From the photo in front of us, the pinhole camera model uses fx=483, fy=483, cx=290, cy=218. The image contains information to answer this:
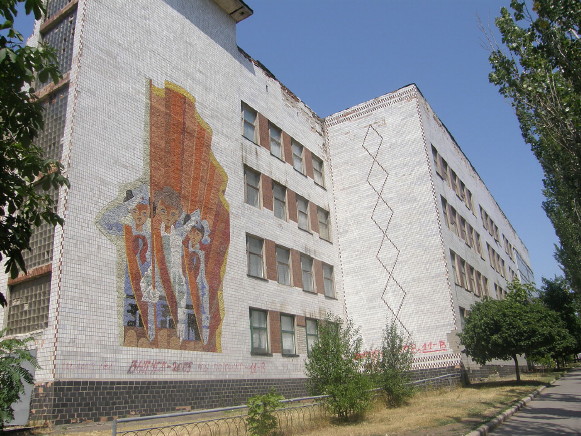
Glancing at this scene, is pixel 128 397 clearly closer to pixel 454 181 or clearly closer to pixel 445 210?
pixel 445 210

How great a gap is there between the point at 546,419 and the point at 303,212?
14.6 meters

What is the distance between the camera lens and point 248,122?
72.0 feet

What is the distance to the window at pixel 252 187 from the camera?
806 inches

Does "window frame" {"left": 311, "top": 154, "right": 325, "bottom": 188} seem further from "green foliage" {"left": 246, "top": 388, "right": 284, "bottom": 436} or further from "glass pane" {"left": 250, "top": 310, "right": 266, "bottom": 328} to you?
"green foliage" {"left": 246, "top": 388, "right": 284, "bottom": 436}

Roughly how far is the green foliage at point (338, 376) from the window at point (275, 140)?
36.6ft

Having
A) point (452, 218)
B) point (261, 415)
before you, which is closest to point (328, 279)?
point (452, 218)

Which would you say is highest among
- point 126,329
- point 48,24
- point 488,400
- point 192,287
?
point 48,24

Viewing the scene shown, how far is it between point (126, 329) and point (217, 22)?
1441 cm

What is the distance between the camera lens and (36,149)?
6.18 metres

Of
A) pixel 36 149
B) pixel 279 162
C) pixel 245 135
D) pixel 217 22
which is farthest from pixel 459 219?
pixel 36 149

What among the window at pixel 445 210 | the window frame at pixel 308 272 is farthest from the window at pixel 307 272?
the window at pixel 445 210

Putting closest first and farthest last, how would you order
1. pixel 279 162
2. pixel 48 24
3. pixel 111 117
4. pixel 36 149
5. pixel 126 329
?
pixel 36 149
pixel 126 329
pixel 111 117
pixel 48 24
pixel 279 162

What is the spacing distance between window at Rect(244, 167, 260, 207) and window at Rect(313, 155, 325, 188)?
6.11 m

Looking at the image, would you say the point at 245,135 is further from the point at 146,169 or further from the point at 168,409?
the point at 168,409
